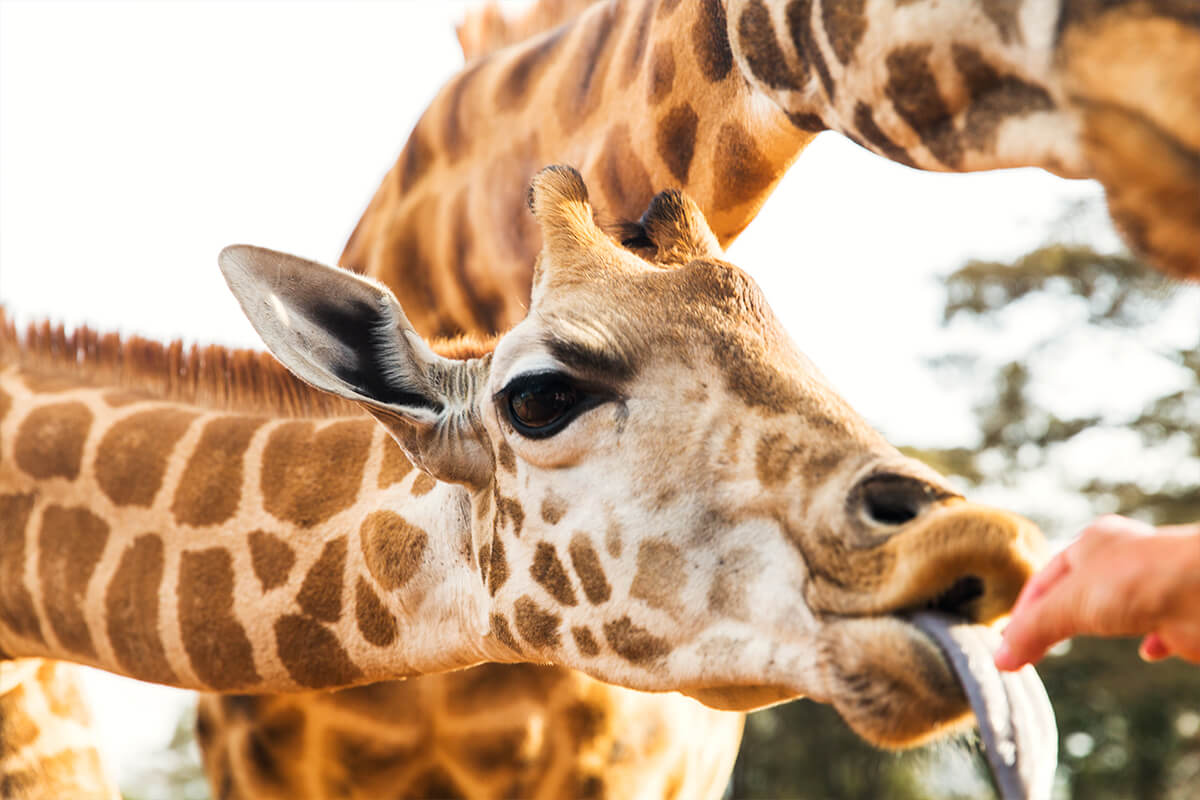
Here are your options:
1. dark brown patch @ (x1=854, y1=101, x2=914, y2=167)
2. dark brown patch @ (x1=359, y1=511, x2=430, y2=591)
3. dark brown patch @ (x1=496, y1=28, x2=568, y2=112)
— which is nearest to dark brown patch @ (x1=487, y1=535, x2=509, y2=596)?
dark brown patch @ (x1=359, y1=511, x2=430, y2=591)

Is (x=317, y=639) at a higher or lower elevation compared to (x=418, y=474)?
lower

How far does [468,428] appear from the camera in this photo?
2910mm

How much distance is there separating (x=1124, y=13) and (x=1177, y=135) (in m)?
0.23

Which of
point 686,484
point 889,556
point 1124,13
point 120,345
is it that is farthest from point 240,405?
point 1124,13

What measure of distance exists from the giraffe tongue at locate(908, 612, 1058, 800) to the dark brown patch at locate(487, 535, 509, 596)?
1.09 metres

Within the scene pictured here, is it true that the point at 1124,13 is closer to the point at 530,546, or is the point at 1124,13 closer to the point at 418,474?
the point at 530,546

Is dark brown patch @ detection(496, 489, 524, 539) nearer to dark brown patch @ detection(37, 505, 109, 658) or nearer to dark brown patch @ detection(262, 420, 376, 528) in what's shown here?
dark brown patch @ detection(262, 420, 376, 528)

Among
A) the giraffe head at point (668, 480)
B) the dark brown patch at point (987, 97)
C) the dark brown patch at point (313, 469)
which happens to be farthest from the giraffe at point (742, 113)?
the dark brown patch at point (313, 469)

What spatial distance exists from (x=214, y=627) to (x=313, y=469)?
522 mm

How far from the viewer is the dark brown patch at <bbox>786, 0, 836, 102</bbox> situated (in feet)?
8.46

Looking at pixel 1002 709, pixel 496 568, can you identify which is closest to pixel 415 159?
pixel 496 568

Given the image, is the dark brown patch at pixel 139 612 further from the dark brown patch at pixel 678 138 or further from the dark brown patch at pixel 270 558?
the dark brown patch at pixel 678 138

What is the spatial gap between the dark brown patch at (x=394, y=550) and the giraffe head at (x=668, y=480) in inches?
9.1

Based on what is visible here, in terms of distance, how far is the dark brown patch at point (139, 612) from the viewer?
342 cm
